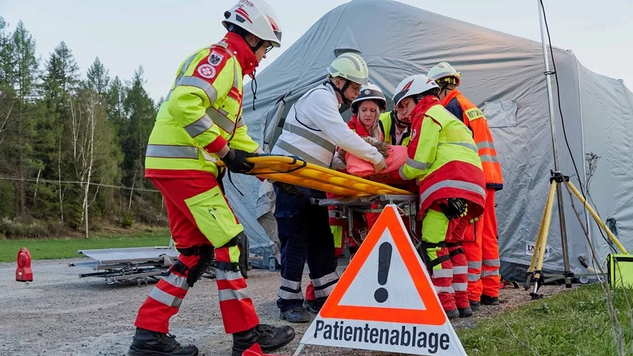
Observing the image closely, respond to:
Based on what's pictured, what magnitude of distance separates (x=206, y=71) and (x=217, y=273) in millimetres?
1216

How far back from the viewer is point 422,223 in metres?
4.96

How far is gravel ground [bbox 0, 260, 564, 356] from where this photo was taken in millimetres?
4117

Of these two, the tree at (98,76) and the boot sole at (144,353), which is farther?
the tree at (98,76)

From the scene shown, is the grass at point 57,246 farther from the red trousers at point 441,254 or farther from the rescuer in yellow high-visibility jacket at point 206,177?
the red trousers at point 441,254


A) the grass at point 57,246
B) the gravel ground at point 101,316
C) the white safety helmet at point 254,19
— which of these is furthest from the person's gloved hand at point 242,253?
the grass at point 57,246

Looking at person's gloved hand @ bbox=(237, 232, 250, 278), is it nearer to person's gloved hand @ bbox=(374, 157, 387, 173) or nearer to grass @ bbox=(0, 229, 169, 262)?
person's gloved hand @ bbox=(374, 157, 387, 173)

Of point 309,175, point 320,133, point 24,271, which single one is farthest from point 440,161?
point 24,271

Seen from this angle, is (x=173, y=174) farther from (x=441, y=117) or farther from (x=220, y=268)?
(x=441, y=117)

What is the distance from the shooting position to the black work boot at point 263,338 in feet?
12.0

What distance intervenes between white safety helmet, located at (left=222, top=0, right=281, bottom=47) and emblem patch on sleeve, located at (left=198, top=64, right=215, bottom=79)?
430 mm

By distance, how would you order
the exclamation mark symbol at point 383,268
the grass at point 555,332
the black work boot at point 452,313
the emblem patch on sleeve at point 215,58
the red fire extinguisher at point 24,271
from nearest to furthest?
1. the grass at point 555,332
2. the exclamation mark symbol at point 383,268
3. the emblem patch on sleeve at point 215,58
4. the black work boot at point 452,313
5. the red fire extinguisher at point 24,271

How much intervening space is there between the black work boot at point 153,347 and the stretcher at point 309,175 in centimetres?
114

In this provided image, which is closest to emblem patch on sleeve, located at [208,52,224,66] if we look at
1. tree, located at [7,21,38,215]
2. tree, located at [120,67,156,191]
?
tree, located at [7,21,38,215]

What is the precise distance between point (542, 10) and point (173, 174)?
468 cm
